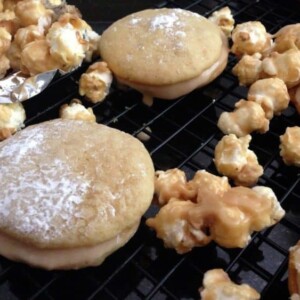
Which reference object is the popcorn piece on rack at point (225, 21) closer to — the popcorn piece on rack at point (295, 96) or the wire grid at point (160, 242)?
the wire grid at point (160, 242)

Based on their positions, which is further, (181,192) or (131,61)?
(131,61)

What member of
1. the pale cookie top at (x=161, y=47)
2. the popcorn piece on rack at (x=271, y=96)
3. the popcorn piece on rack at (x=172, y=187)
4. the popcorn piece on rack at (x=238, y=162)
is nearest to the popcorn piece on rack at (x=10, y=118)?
the pale cookie top at (x=161, y=47)

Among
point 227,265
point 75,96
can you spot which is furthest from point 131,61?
point 227,265

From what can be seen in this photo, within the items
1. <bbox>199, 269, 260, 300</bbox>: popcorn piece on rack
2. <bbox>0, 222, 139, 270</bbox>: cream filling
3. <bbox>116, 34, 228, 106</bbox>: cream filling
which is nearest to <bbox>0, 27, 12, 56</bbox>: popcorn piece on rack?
<bbox>116, 34, 228, 106</bbox>: cream filling

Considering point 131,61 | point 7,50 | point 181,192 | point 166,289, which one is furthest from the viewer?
point 7,50

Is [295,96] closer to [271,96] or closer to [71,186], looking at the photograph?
[271,96]

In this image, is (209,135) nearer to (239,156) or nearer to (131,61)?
(239,156)

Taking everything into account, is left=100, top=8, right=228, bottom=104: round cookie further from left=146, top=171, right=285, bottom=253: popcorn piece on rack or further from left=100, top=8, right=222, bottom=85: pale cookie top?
left=146, top=171, right=285, bottom=253: popcorn piece on rack
